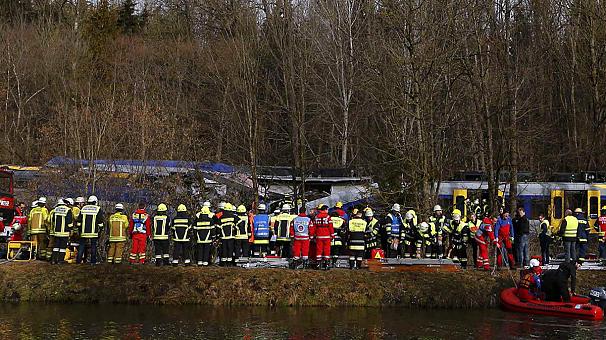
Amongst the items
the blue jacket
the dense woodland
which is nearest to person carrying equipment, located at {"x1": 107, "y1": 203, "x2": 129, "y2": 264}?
the dense woodland

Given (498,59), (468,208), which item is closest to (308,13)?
(498,59)

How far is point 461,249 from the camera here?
27.5 m

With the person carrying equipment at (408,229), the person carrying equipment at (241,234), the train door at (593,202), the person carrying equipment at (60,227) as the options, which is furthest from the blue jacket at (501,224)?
the train door at (593,202)

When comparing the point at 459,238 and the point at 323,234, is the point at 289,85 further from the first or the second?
the point at 323,234

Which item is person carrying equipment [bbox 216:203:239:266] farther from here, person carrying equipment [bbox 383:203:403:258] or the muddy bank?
person carrying equipment [bbox 383:203:403:258]

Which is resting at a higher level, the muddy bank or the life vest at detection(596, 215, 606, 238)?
the life vest at detection(596, 215, 606, 238)

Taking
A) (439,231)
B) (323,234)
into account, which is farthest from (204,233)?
(439,231)

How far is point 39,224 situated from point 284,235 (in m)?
7.61

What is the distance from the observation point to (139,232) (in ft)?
86.6

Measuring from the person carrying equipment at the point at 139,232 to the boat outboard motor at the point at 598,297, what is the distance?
13.0 meters

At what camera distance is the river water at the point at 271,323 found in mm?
20203

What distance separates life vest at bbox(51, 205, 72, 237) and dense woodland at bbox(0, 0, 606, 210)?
10.3 meters

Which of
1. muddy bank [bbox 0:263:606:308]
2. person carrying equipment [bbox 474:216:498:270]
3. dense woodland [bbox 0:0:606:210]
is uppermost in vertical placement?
dense woodland [bbox 0:0:606:210]

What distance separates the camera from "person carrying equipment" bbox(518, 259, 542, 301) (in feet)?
79.6
